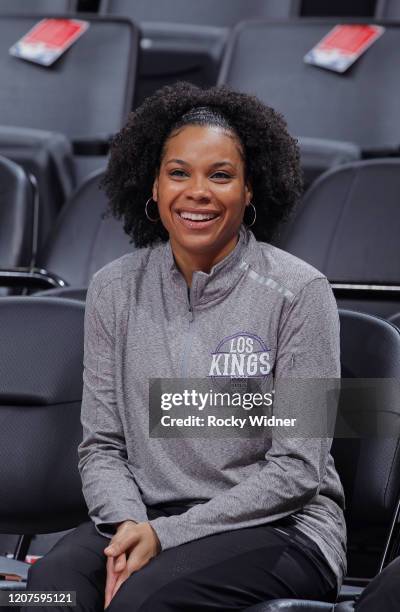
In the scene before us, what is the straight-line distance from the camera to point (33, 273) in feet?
8.23

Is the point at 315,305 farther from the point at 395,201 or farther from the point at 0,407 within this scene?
the point at 395,201

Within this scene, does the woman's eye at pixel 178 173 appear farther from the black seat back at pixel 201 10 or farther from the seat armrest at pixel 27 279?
the black seat back at pixel 201 10

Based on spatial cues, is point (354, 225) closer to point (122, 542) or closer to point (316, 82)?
point (316, 82)

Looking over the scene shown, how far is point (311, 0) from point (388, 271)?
2.28m

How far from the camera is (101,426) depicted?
185 cm

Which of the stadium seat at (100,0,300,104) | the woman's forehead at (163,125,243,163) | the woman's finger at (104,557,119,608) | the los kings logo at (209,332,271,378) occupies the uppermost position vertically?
the stadium seat at (100,0,300,104)

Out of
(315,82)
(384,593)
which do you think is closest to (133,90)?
(315,82)

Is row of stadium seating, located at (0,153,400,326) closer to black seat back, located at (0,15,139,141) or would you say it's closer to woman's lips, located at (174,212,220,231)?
woman's lips, located at (174,212,220,231)

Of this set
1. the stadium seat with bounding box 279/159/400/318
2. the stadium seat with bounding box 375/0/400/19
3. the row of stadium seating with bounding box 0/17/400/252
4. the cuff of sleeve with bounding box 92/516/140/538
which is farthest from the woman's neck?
the stadium seat with bounding box 375/0/400/19

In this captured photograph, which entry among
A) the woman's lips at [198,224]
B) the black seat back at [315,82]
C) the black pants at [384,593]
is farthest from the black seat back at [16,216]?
the black pants at [384,593]

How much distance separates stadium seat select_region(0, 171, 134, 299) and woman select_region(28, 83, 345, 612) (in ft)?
3.09

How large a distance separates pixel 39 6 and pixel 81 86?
835mm

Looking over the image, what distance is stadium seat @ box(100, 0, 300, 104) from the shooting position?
13.3ft

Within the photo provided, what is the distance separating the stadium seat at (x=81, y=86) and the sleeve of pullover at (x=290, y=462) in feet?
6.72
